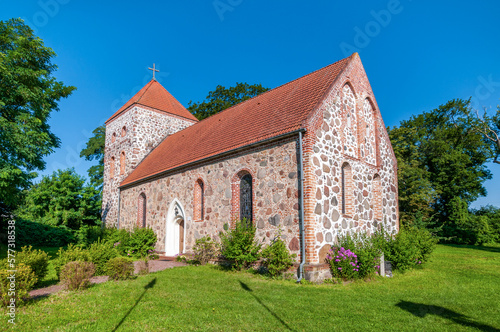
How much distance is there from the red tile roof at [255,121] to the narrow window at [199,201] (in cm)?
114

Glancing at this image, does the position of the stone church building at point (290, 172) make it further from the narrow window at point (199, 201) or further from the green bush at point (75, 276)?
the green bush at point (75, 276)

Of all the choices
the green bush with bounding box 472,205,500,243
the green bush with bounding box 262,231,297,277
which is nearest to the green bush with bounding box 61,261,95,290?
the green bush with bounding box 262,231,297,277

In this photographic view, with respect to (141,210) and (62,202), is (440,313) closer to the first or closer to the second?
(141,210)

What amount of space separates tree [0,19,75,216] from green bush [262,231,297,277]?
34.2 ft

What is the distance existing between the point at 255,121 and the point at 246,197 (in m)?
3.29

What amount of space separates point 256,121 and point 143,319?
883 cm

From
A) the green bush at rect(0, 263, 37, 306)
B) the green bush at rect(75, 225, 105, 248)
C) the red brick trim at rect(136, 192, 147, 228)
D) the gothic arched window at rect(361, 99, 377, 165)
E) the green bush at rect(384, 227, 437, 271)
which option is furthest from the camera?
the green bush at rect(75, 225, 105, 248)

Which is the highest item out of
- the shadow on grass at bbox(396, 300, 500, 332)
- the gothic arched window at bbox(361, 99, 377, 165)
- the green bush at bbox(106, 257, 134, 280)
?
the gothic arched window at bbox(361, 99, 377, 165)

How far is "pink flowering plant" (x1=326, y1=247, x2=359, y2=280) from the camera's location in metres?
9.30

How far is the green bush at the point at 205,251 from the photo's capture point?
40.8 ft

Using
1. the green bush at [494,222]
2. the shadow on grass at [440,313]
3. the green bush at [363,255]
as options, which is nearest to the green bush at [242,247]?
the green bush at [363,255]

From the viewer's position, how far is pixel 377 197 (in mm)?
13047

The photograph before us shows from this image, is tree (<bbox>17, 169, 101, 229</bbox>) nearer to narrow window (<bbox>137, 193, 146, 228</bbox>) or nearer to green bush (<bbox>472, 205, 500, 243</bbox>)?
narrow window (<bbox>137, 193, 146, 228</bbox>)

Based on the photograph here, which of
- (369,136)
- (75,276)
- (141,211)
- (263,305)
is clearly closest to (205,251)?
(75,276)
